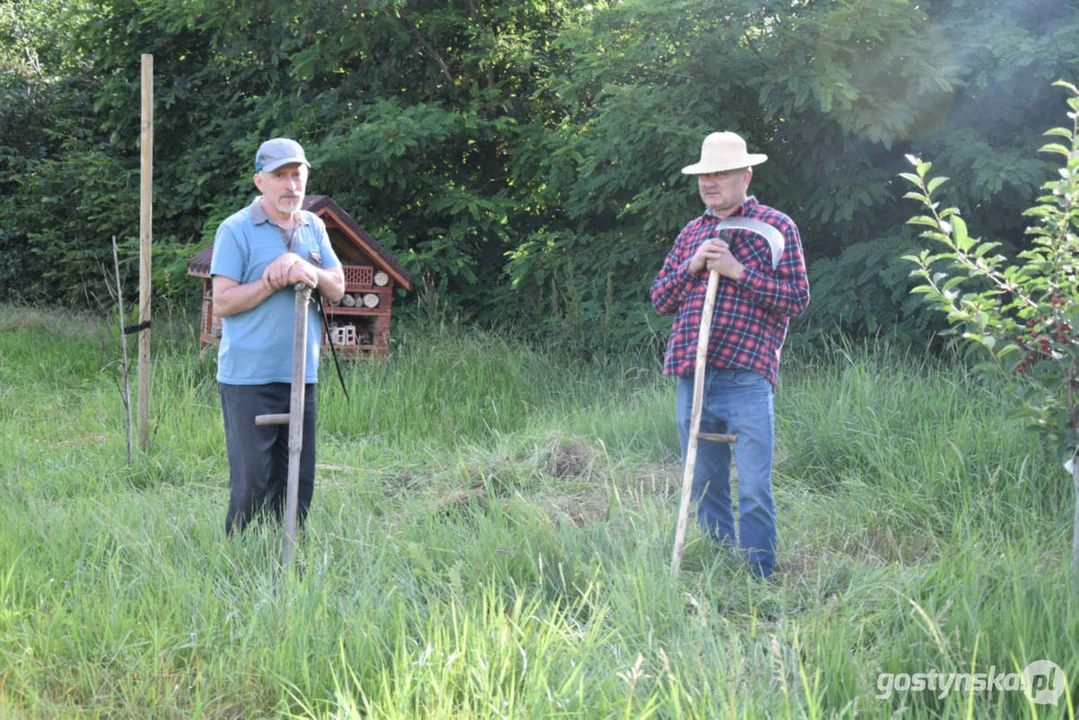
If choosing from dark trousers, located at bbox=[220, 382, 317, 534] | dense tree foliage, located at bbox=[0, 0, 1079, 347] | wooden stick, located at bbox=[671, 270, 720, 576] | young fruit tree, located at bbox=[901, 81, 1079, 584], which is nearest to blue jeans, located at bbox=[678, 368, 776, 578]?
wooden stick, located at bbox=[671, 270, 720, 576]

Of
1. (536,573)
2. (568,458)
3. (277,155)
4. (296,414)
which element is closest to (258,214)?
(277,155)

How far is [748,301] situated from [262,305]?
1.89 m

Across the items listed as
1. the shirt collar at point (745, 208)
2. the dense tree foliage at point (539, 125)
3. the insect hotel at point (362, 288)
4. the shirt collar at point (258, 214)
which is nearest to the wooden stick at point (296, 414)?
the shirt collar at point (258, 214)

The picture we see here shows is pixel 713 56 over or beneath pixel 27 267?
over

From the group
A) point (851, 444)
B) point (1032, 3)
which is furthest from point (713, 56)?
point (851, 444)

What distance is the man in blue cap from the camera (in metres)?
3.77

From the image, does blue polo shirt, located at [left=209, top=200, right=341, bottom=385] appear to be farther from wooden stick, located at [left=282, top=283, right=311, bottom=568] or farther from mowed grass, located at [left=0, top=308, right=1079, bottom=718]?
mowed grass, located at [left=0, top=308, right=1079, bottom=718]

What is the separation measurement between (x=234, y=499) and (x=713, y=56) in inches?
204

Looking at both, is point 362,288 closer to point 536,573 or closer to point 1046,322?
point 536,573

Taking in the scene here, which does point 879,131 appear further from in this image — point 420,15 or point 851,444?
point 420,15

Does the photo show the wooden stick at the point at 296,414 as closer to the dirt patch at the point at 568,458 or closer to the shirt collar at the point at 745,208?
the shirt collar at the point at 745,208

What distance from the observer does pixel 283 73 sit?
496 inches

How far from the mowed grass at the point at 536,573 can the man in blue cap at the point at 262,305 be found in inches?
12.6

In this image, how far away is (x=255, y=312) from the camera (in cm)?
386
